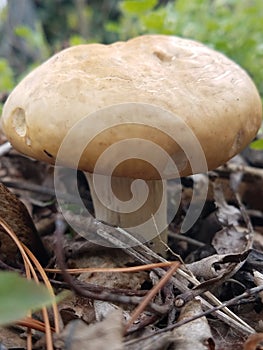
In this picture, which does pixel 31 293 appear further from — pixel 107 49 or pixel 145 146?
pixel 107 49

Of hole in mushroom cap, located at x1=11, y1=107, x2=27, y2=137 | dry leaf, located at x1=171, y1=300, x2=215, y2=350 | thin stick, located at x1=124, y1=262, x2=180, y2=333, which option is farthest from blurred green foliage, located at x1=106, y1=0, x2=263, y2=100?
dry leaf, located at x1=171, y1=300, x2=215, y2=350

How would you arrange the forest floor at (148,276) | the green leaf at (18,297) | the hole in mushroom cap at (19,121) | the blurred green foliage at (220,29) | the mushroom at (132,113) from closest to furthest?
the green leaf at (18,297) → the forest floor at (148,276) → the mushroom at (132,113) → the hole in mushroom cap at (19,121) → the blurred green foliage at (220,29)

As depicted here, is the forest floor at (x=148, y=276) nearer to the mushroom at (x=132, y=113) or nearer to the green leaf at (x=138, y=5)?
the mushroom at (x=132, y=113)

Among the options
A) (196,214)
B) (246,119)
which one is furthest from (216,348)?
(196,214)

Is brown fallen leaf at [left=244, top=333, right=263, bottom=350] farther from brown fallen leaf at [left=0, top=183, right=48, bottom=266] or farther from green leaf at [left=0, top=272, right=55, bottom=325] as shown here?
brown fallen leaf at [left=0, top=183, right=48, bottom=266]

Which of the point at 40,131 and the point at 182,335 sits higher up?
the point at 40,131

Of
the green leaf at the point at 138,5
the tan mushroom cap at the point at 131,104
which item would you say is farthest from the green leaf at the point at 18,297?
the green leaf at the point at 138,5
